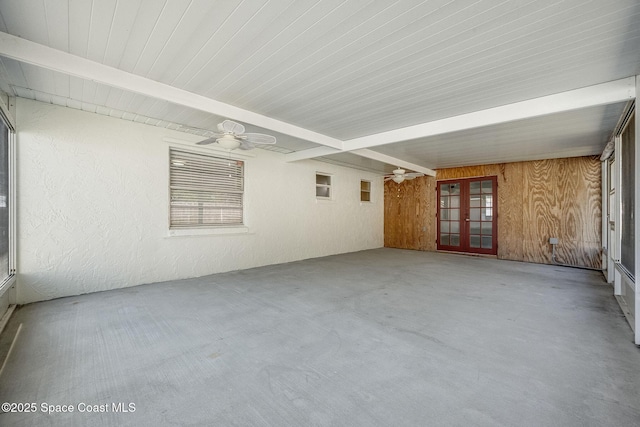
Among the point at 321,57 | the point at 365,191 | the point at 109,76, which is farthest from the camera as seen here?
the point at 365,191

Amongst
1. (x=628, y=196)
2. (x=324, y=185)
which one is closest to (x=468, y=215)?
(x=324, y=185)

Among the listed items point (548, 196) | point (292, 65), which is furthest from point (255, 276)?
point (548, 196)

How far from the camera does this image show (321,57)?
2402 mm

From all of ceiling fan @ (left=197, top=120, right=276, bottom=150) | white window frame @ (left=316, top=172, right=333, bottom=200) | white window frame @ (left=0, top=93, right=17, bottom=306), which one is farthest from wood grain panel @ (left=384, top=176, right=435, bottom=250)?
white window frame @ (left=0, top=93, right=17, bottom=306)

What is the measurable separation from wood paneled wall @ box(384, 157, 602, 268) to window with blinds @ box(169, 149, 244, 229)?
6.18m

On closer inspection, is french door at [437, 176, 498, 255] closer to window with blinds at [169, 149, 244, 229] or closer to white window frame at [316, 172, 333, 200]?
white window frame at [316, 172, 333, 200]

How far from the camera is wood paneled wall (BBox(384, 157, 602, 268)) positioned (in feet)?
19.3

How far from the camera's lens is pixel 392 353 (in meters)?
2.15

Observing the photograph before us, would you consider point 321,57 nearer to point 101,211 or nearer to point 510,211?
point 101,211

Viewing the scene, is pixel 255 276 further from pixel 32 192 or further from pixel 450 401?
pixel 450 401

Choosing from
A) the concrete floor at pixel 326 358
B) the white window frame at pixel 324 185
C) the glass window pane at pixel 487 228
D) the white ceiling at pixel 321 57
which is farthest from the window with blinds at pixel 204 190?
the glass window pane at pixel 487 228

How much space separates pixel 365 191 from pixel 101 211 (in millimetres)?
6880

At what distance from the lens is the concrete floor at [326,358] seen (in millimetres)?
1509

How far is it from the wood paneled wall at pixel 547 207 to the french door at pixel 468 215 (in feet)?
0.65
